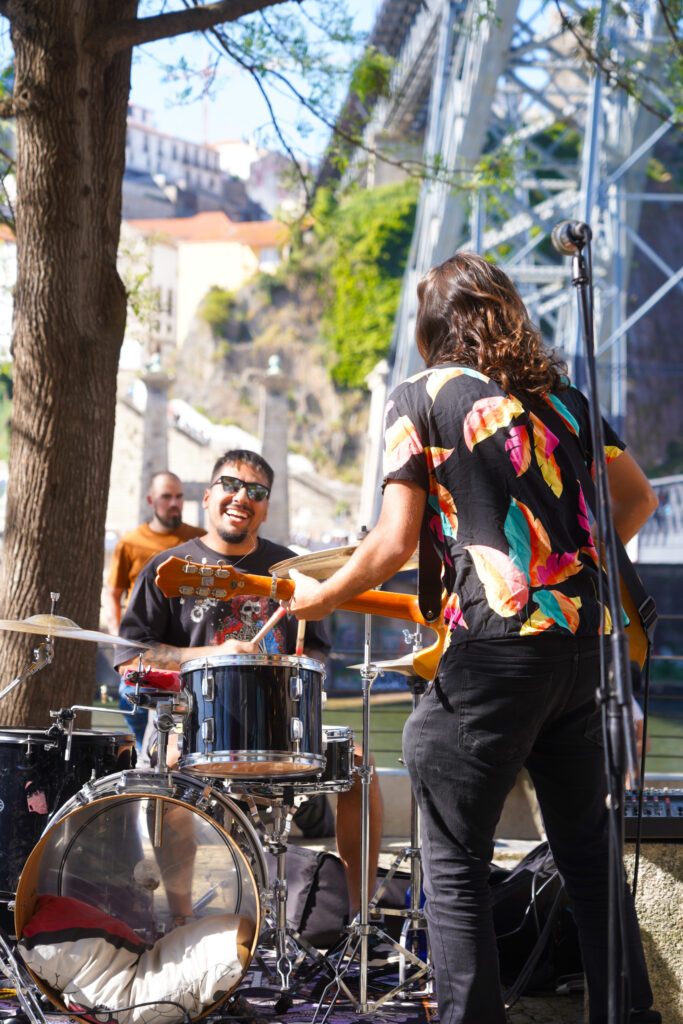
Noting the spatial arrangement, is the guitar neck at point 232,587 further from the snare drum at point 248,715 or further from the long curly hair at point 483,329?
the long curly hair at point 483,329

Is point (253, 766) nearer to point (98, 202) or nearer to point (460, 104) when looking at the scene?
point (98, 202)

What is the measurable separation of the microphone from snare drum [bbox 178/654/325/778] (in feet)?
5.54

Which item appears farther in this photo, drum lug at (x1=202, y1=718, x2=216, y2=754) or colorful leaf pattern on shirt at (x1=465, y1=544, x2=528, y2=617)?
drum lug at (x1=202, y1=718, x2=216, y2=754)

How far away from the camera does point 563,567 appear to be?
2.33 m

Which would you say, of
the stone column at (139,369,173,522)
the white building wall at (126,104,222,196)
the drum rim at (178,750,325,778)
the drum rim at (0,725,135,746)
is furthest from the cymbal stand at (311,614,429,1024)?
the white building wall at (126,104,222,196)

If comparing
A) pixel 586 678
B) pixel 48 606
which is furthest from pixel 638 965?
pixel 48 606

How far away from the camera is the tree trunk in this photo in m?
4.86

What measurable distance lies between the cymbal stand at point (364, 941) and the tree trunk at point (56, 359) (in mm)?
1678

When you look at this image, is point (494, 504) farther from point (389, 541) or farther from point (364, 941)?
point (364, 941)

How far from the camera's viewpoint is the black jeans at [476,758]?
2.24 metres

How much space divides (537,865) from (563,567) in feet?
7.10

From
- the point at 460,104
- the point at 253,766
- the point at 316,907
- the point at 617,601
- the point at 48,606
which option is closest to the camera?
the point at 617,601

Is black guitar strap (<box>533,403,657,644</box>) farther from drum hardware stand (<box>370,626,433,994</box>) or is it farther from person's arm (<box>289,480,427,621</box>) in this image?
drum hardware stand (<box>370,626,433,994</box>)

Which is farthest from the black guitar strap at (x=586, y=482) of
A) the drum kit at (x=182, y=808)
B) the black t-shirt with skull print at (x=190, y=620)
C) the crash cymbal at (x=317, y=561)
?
the black t-shirt with skull print at (x=190, y=620)
